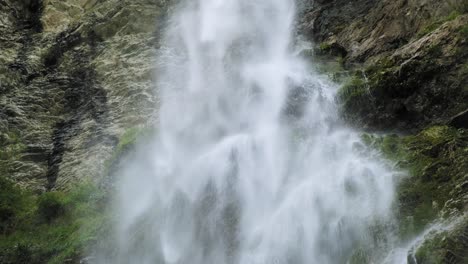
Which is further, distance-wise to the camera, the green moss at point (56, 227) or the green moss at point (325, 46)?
the green moss at point (325, 46)

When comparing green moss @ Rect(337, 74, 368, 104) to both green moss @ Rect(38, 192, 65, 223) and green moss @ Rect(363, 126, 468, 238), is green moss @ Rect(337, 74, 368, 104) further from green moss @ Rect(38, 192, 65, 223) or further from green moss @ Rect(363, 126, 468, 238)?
green moss @ Rect(38, 192, 65, 223)

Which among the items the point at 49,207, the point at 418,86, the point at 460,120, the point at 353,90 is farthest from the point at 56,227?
the point at 460,120

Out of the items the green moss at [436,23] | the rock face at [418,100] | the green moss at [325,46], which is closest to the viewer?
the rock face at [418,100]

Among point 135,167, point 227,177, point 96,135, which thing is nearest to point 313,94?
point 227,177

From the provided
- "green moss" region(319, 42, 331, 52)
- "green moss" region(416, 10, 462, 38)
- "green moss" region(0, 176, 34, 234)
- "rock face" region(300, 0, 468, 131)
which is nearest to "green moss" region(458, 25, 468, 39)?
"rock face" region(300, 0, 468, 131)

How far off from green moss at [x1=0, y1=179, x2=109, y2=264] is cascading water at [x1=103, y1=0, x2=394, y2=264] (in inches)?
34.2

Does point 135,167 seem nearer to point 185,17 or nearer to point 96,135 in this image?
point 96,135

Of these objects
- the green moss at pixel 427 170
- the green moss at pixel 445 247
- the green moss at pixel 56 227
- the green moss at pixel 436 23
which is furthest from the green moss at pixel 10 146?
the green moss at pixel 445 247

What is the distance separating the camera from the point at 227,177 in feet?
33.3

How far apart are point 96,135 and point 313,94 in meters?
6.65

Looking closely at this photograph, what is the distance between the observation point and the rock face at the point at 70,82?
13852 millimetres

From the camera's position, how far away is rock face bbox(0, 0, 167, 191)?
13852 mm

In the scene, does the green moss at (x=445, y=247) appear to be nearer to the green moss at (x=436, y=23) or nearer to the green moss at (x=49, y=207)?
A: the green moss at (x=436, y=23)

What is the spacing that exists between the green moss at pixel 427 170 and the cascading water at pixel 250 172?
0.33 m
